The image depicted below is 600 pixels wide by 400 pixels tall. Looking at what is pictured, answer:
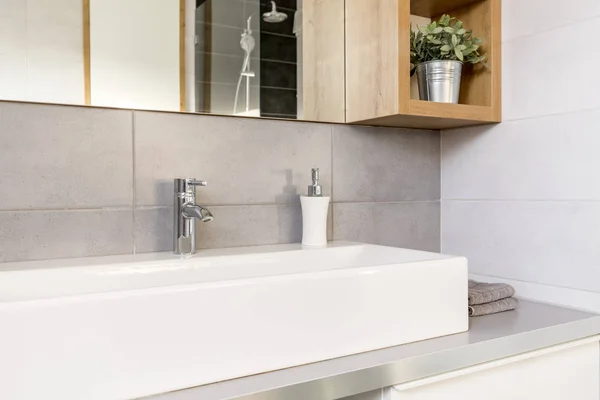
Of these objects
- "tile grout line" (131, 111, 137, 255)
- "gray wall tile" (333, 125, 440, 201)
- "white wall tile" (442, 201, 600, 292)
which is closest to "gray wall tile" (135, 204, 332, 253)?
"tile grout line" (131, 111, 137, 255)

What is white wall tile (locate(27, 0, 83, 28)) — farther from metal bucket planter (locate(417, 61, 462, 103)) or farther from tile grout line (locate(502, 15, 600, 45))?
tile grout line (locate(502, 15, 600, 45))

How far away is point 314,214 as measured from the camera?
1.25m

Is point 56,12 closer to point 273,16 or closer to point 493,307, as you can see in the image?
point 273,16

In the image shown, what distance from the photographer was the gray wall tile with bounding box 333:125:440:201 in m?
1.38

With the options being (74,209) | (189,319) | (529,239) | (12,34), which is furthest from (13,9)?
(529,239)

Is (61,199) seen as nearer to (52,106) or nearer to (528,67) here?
(52,106)

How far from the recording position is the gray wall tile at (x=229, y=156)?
1126 millimetres

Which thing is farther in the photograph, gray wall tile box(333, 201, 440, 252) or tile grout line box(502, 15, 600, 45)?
gray wall tile box(333, 201, 440, 252)

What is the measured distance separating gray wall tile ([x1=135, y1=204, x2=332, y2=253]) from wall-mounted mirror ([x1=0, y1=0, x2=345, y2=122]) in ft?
0.76

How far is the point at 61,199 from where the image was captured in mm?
1041

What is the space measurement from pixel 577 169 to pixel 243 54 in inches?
32.7

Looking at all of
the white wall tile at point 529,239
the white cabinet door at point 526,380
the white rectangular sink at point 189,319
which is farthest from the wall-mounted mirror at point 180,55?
the white cabinet door at point 526,380

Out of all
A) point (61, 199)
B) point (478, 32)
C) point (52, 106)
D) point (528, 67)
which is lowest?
point (61, 199)

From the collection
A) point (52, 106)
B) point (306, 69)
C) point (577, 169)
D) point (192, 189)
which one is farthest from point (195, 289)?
point (577, 169)
